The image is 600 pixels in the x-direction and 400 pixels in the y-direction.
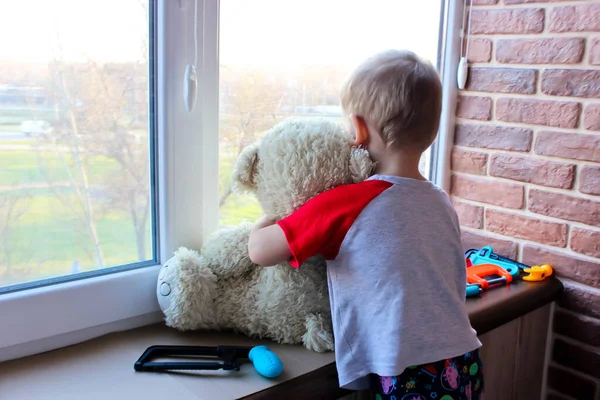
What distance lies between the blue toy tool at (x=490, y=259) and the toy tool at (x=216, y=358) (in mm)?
744

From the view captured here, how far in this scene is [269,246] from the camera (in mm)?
928

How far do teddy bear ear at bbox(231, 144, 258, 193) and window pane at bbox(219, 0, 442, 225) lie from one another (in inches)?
6.6

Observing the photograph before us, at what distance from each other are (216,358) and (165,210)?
0.31 m

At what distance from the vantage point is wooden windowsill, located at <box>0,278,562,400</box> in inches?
33.8

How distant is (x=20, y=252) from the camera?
0.94 metres

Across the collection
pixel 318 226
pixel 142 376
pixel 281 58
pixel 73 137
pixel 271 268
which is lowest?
pixel 142 376

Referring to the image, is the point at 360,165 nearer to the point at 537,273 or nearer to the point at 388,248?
the point at 388,248

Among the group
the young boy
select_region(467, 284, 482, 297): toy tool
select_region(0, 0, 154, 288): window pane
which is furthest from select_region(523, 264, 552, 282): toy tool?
select_region(0, 0, 154, 288): window pane

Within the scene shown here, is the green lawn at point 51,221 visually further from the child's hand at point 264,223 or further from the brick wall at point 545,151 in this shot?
the brick wall at point 545,151

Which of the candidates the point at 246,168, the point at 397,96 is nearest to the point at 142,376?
the point at 246,168

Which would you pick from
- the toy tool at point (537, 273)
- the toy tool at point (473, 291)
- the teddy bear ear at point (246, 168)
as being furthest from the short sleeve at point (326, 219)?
the toy tool at point (537, 273)

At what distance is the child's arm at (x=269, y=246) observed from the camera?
3.01ft

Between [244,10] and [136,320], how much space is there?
2.14 feet

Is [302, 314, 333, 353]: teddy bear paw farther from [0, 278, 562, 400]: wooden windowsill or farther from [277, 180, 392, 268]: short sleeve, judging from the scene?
[277, 180, 392, 268]: short sleeve
